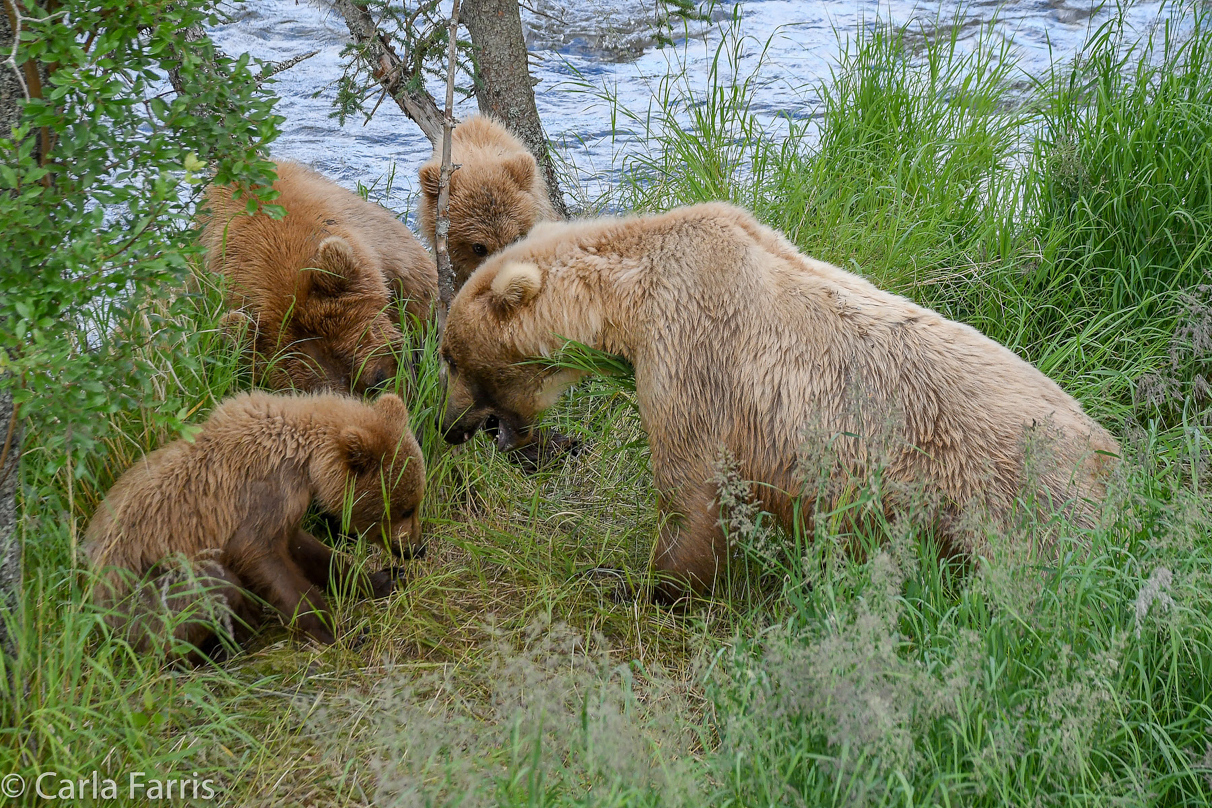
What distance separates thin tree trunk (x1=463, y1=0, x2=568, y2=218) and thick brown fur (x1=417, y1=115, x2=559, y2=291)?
566mm

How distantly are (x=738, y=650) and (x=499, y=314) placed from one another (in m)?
1.78

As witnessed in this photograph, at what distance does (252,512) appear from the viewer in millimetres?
3816

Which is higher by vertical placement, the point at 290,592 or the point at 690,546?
the point at 690,546

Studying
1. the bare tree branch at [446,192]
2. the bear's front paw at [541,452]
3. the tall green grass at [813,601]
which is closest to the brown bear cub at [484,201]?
the bare tree branch at [446,192]

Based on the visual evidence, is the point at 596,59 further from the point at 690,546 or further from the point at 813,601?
the point at 813,601

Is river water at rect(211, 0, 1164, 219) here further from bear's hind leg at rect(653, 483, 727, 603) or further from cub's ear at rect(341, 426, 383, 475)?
bear's hind leg at rect(653, 483, 727, 603)

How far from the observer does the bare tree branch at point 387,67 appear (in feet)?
19.3

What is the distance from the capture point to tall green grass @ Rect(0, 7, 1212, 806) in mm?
2668

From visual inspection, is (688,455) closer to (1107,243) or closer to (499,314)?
(499,314)

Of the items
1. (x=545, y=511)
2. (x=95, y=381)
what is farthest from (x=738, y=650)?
(x=95, y=381)

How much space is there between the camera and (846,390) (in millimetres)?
3729

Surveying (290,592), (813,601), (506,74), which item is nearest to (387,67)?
(506,74)

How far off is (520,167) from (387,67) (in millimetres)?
1069

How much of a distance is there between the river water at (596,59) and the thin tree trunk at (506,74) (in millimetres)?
534
